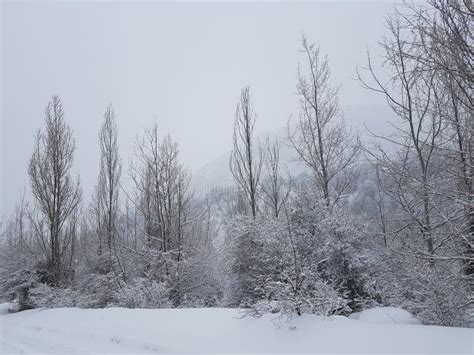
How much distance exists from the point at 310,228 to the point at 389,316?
3.29m

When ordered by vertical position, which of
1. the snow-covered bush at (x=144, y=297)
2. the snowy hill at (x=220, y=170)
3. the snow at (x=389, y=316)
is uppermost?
the snowy hill at (x=220, y=170)

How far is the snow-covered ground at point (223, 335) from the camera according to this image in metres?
4.44

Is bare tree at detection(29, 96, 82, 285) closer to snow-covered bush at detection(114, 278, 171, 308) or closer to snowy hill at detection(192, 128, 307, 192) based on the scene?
snow-covered bush at detection(114, 278, 171, 308)

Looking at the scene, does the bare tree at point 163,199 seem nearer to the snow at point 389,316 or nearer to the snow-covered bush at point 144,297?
the snow-covered bush at point 144,297

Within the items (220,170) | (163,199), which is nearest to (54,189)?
(163,199)

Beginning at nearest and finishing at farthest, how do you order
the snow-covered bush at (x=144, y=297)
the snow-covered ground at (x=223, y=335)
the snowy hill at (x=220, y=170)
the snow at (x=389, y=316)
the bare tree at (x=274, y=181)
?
the snow-covered ground at (x=223, y=335) < the snow at (x=389, y=316) < the snow-covered bush at (x=144, y=297) < the bare tree at (x=274, y=181) < the snowy hill at (x=220, y=170)

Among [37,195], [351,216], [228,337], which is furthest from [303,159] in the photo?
[37,195]

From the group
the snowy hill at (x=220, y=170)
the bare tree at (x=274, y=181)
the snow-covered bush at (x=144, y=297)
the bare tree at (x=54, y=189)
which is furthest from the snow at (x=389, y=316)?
the snowy hill at (x=220, y=170)

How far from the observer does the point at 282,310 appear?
5594 mm

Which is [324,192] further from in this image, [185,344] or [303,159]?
[185,344]

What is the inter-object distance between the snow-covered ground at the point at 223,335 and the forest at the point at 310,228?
1.54 feet

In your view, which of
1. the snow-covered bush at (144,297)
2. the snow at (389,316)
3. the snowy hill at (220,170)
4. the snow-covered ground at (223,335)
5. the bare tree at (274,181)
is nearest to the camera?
the snow-covered ground at (223,335)

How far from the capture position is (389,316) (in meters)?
5.84

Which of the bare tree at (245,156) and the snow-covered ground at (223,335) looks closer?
the snow-covered ground at (223,335)
